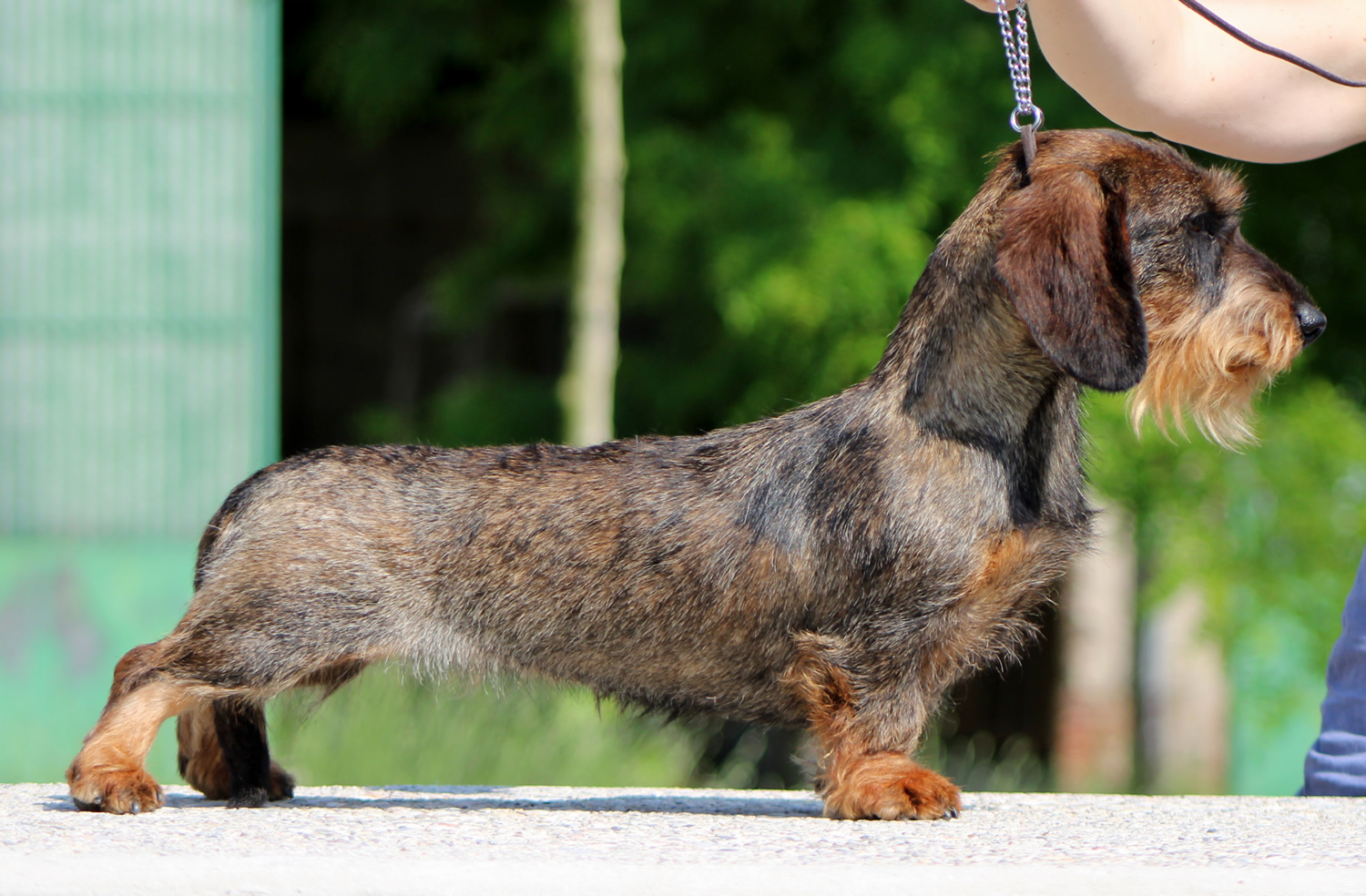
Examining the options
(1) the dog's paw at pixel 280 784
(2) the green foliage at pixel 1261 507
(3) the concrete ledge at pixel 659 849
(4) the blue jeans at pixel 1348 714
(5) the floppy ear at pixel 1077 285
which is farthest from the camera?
(2) the green foliage at pixel 1261 507

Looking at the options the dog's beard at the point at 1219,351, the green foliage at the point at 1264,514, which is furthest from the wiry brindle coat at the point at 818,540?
the green foliage at the point at 1264,514

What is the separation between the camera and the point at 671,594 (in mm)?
3570

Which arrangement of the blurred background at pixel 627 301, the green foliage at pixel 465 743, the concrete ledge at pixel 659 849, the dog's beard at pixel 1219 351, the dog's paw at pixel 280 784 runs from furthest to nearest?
1. the blurred background at pixel 627 301
2. the green foliage at pixel 465 743
3. the dog's paw at pixel 280 784
4. the dog's beard at pixel 1219 351
5. the concrete ledge at pixel 659 849

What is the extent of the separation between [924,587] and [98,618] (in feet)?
19.6

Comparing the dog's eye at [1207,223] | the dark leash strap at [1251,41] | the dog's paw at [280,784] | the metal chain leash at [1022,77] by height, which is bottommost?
the dog's paw at [280,784]

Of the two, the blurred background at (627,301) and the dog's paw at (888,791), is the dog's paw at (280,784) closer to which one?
the dog's paw at (888,791)

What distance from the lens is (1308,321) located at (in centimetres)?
368

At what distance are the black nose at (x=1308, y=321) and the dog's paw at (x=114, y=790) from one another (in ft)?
9.33

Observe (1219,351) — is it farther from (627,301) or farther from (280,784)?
(627,301)

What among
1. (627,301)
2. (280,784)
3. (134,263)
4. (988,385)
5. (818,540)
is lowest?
(280,784)

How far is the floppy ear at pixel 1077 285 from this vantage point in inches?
130

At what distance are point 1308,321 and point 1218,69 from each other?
79 cm

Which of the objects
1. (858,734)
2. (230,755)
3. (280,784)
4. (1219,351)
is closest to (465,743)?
(280,784)

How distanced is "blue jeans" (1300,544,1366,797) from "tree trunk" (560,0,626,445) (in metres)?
4.87
